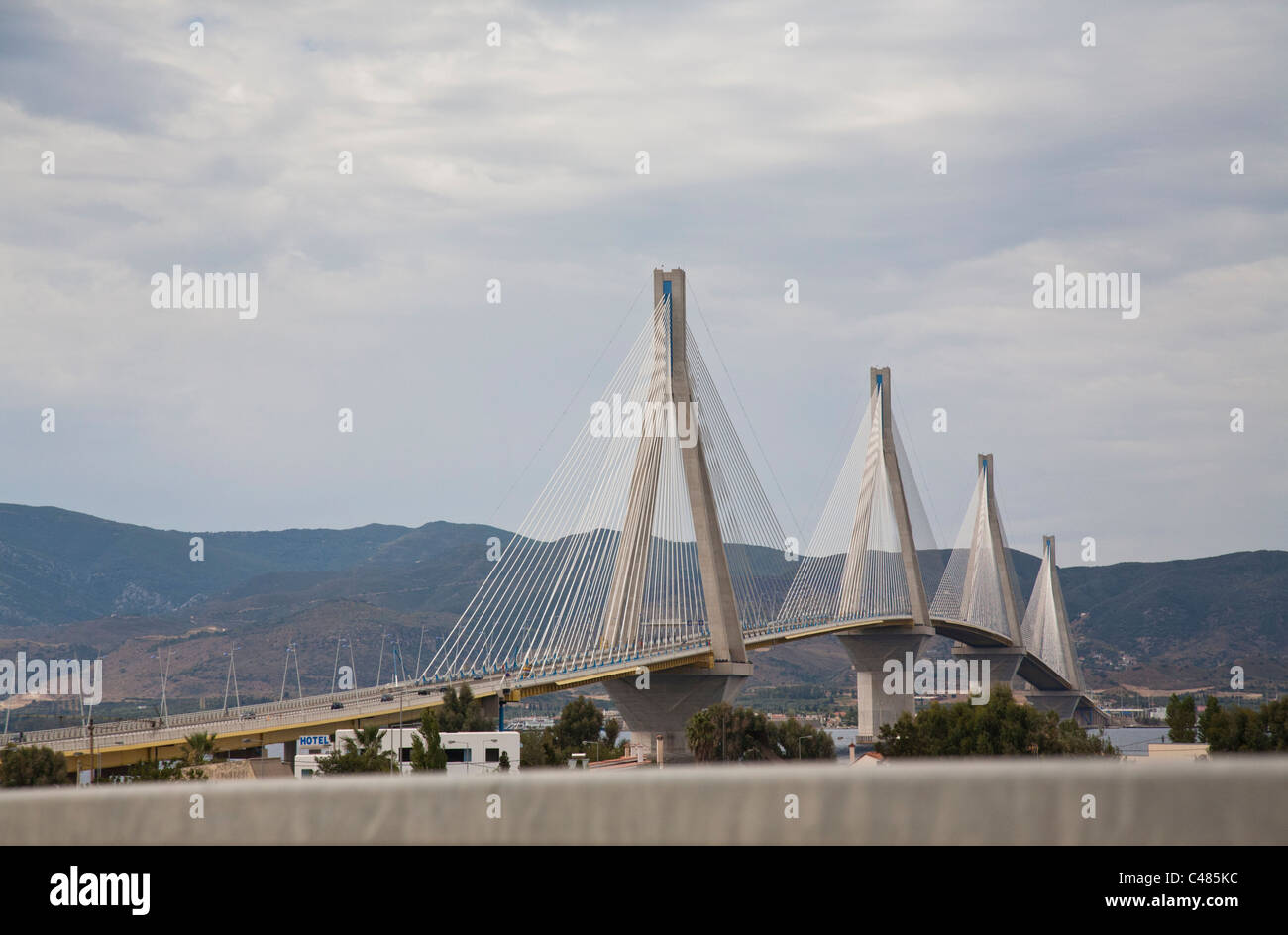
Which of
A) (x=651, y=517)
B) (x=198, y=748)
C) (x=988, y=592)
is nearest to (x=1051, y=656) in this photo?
(x=988, y=592)

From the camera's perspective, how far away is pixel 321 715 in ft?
172

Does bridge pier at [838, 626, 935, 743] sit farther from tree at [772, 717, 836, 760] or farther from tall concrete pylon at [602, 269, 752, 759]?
tall concrete pylon at [602, 269, 752, 759]

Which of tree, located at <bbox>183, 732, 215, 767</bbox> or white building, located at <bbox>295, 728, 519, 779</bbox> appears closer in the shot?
tree, located at <bbox>183, 732, 215, 767</bbox>

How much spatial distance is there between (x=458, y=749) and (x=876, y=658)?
4328cm

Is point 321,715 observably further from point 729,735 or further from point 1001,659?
point 1001,659

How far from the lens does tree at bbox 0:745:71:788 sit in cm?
4147

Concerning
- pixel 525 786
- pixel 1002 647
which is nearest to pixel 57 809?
pixel 525 786

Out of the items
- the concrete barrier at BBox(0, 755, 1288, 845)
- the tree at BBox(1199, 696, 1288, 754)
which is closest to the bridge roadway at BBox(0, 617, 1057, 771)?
the tree at BBox(1199, 696, 1288, 754)

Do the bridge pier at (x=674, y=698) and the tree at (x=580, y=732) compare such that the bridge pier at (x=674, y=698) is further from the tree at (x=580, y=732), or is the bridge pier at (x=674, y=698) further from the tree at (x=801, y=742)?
the tree at (x=801, y=742)

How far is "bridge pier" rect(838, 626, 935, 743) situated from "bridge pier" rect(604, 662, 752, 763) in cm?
2946

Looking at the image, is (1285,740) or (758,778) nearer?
(758,778)
